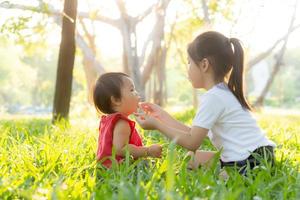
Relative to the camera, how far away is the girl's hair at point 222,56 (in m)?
3.53

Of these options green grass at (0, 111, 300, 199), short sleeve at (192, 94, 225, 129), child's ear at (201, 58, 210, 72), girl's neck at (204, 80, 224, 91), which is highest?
child's ear at (201, 58, 210, 72)

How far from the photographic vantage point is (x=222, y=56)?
3539 millimetres

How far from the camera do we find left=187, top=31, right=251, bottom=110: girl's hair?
11.6 ft

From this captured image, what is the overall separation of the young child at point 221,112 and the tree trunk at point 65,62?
3.52 meters

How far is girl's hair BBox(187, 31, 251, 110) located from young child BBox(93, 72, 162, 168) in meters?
0.54

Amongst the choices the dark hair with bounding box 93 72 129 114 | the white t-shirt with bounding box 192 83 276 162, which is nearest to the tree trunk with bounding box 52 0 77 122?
the dark hair with bounding box 93 72 129 114

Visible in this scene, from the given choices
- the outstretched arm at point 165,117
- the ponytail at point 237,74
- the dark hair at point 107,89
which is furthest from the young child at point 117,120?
the ponytail at point 237,74

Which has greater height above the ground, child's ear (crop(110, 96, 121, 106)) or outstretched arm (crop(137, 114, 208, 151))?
child's ear (crop(110, 96, 121, 106))

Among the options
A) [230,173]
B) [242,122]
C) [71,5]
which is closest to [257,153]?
[242,122]

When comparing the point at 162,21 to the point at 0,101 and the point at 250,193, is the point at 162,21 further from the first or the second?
the point at 0,101

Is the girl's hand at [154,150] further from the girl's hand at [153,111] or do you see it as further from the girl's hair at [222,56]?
the girl's hair at [222,56]

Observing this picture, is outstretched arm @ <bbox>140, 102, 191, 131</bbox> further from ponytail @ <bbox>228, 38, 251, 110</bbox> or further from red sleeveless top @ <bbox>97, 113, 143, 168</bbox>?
ponytail @ <bbox>228, 38, 251, 110</bbox>

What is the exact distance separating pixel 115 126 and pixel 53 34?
10308mm

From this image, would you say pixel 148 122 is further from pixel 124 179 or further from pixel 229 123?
pixel 124 179
